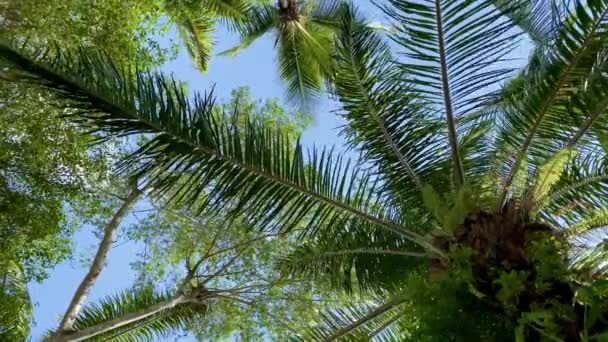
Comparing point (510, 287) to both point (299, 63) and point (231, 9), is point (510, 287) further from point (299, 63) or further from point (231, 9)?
point (231, 9)

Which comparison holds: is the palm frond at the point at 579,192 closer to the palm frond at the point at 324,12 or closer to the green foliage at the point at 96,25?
the green foliage at the point at 96,25

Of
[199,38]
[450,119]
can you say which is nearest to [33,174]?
[450,119]

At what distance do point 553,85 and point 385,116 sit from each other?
Answer: 4.31ft

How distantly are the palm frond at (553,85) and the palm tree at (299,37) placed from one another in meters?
6.88

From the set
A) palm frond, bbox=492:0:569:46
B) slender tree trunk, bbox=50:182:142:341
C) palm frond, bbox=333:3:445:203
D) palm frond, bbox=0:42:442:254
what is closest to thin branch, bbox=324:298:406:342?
palm frond, bbox=0:42:442:254

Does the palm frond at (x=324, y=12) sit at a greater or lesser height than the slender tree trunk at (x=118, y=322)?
greater

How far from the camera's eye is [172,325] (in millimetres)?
8617

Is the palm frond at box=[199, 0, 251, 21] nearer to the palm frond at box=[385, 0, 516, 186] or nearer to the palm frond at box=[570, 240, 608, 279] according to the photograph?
the palm frond at box=[385, 0, 516, 186]

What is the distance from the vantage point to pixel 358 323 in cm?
546

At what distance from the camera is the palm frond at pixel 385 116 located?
17.2 feet

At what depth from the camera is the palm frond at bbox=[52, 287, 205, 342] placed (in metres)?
8.16

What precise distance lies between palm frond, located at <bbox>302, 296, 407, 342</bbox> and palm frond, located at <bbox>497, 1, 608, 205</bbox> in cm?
158

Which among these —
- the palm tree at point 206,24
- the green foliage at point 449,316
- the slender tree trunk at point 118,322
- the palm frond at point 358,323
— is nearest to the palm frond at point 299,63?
the palm tree at point 206,24

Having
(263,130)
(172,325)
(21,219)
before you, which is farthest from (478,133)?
(21,219)
